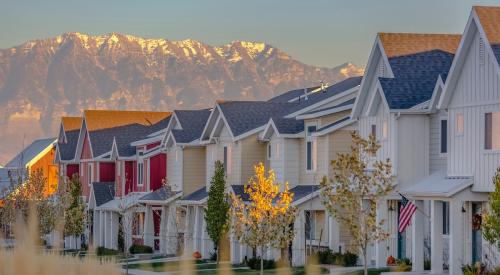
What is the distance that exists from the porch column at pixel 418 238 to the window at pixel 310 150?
37.4ft

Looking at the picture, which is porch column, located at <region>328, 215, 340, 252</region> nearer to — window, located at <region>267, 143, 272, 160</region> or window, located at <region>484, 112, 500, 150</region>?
window, located at <region>267, 143, 272, 160</region>

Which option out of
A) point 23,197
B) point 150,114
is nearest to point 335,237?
point 23,197

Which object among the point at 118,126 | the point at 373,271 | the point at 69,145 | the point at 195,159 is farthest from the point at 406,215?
the point at 69,145

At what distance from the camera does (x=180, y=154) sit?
237 feet

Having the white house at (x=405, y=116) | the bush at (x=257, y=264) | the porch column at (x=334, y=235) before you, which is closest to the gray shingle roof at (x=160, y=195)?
the bush at (x=257, y=264)

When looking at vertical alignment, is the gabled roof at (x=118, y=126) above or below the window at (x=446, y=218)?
above

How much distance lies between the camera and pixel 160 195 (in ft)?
240

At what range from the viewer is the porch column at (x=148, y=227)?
A: 2977 inches

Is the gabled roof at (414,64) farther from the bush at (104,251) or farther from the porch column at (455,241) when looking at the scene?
the bush at (104,251)

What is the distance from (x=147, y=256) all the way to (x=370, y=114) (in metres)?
25.1

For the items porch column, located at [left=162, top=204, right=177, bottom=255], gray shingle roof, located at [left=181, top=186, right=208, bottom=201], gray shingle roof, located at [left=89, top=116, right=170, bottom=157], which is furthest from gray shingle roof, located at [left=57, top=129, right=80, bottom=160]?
gray shingle roof, located at [left=181, top=186, right=208, bottom=201]

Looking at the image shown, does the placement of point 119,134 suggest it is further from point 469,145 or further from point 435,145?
point 469,145

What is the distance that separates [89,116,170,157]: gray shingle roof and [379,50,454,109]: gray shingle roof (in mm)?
37990

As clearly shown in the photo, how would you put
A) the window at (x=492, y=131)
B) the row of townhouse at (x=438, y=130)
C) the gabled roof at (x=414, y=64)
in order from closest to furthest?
the window at (x=492, y=131) → the row of townhouse at (x=438, y=130) → the gabled roof at (x=414, y=64)
